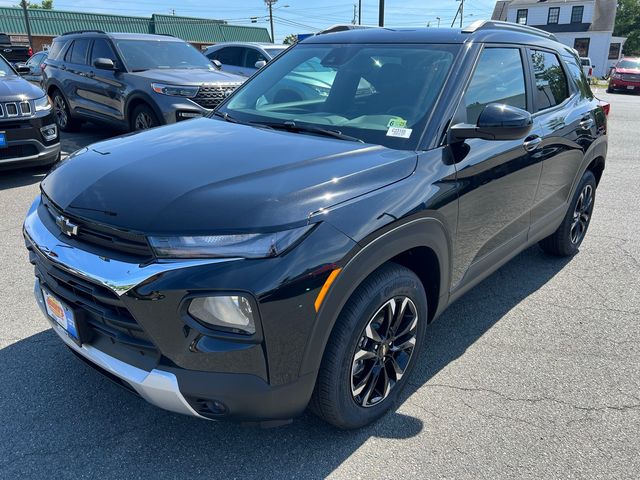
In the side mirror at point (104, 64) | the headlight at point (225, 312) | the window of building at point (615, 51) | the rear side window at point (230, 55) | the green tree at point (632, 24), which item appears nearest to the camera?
the headlight at point (225, 312)

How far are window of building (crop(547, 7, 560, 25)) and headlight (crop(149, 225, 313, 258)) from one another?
59419 mm

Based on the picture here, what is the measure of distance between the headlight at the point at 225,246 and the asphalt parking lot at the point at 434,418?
3.30ft

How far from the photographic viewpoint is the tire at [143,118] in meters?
8.00

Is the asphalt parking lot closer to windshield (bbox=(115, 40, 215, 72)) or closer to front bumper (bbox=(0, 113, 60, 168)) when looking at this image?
front bumper (bbox=(0, 113, 60, 168))

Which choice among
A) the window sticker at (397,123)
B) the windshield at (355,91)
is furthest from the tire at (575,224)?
the window sticker at (397,123)

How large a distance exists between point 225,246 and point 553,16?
59940 mm

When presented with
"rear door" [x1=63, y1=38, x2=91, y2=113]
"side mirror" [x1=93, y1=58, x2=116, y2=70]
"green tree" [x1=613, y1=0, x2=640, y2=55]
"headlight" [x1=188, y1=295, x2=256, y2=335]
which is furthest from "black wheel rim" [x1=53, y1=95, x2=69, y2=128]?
"green tree" [x1=613, y1=0, x2=640, y2=55]

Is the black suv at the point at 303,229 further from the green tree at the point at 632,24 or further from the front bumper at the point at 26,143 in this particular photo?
the green tree at the point at 632,24

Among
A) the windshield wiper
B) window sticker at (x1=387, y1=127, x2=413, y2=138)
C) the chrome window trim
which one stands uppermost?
window sticker at (x1=387, y1=127, x2=413, y2=138)

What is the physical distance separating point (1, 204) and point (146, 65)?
366 cm

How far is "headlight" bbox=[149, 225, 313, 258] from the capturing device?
1.96 meters

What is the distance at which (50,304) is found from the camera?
8.15 ft

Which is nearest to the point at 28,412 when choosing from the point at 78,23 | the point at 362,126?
the point at 362,126

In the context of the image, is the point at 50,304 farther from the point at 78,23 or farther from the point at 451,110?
the point at 78,23
